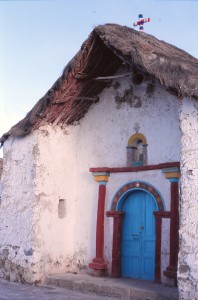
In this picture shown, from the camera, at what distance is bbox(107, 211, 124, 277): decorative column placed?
8016 millimetres

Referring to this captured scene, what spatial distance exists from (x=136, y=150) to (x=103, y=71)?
1.67 metres

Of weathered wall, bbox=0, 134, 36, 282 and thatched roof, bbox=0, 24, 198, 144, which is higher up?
thatched roof, bbox=0, 24, 198, 144

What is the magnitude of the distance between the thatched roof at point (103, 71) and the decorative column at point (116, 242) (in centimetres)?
227

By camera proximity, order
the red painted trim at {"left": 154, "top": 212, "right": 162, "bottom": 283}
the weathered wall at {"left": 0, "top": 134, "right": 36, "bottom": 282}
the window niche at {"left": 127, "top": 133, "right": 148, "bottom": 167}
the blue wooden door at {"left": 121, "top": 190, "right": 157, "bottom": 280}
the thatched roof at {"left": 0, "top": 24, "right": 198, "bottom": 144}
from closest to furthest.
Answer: the thatched roof at {"left": 0, "top": 24, "right": 198, "bottom": 144}
the red painted trim at {"left": 154, "top": 212, "right": 162, "bottom": 283}
the blue wooden door at {"left": 121, "top": 190, "right": 157, "bottom": 280}
the weathered wall at {"left": 0, "top": 134, "right": 36, "bottom": 282}
the window niche at {"left": 127, "top": 133, "right": 148, "bottom": 167}

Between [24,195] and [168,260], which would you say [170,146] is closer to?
[168,260]

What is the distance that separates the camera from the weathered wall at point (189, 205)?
5.53 meters

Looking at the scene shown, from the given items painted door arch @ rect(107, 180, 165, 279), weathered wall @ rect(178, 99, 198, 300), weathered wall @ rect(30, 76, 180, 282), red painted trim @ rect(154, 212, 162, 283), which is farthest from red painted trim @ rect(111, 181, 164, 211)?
weathered wall @ rect(178, 99, 198, 300)

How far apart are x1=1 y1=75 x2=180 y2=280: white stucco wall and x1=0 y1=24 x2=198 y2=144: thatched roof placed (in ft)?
1.00

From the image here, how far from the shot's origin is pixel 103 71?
27.3ft

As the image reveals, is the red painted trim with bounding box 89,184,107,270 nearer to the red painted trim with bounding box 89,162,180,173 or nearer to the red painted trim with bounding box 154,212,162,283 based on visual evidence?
the red painted trim with bounding box 89,162,180,173

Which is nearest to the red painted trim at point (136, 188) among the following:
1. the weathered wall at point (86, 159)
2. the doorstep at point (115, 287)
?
the weathered wall at point (86, 159)

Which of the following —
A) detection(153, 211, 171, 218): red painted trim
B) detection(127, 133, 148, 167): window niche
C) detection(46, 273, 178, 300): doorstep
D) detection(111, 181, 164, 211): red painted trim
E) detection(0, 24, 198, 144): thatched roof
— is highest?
detection(0, 24, 198, 144): thatched roof

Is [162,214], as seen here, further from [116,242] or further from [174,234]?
[116,242]

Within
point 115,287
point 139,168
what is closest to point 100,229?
point 139,168
